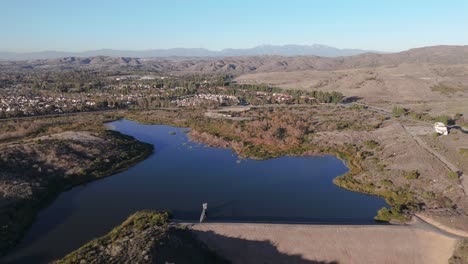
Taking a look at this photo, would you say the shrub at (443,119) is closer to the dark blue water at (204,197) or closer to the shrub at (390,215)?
the dark blue water at (204,197)

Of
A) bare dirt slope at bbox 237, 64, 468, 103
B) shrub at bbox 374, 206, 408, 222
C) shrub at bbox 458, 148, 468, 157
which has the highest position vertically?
bare dirt slope at bbox 237, 64, 468, 103

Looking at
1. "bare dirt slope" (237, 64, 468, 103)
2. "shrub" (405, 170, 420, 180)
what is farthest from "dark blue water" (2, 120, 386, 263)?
"bare dirt slope" (237, 64, 468, 103)

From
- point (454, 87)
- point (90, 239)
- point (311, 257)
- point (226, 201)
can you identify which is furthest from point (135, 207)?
point (454, 87)

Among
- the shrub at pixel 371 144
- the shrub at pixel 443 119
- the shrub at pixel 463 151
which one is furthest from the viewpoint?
the shrub at pixel 443 119

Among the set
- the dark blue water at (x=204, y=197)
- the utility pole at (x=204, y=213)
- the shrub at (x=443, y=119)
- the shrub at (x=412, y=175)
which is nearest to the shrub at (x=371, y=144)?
the dark blue water at (x=204, y=197)

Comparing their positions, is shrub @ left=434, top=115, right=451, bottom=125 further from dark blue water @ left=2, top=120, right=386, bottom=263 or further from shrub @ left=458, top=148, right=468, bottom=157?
dark blue water @ left=2, top=120, right=386, bottom=263

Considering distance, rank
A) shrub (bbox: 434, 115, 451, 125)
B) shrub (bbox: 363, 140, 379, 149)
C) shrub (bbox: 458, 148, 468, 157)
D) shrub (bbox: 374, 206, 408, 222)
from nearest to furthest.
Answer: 1. shrub (bbox: 374, 206, 408, 222)
2. shrub (bbox: 458, 148, 468, 157)
3. shrub (bbox: 363, 140, 379, 149)
4. shrub (bbox: 434, 115, 451, 125)

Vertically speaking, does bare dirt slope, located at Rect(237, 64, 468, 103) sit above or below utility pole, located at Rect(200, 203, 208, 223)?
above
